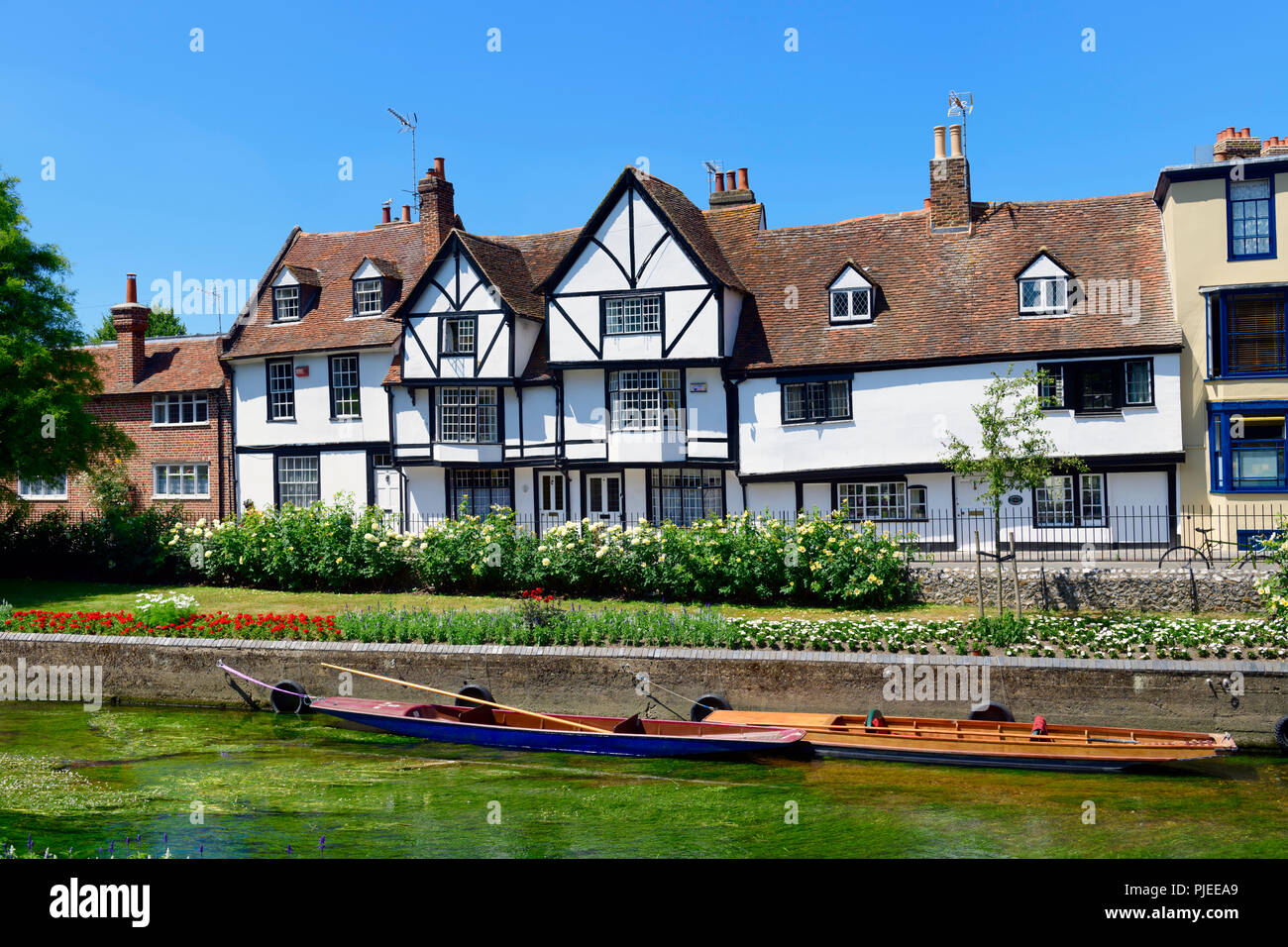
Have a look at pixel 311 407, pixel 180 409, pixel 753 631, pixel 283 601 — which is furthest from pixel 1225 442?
pixel 180 409

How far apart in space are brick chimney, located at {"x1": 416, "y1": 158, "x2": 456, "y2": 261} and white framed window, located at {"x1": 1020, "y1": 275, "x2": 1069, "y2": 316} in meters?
19.4

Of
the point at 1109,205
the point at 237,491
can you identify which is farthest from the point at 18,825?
the point at 1109,205

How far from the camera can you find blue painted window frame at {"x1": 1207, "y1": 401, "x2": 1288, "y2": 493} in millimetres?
26500

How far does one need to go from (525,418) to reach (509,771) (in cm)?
1769

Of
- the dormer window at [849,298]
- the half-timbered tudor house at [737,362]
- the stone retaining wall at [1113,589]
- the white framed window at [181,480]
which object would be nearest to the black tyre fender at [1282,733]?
the stone retaining wall at [1113,589]

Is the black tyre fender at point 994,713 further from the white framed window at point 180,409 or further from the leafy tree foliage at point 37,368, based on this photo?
the white framed window at point 180,409

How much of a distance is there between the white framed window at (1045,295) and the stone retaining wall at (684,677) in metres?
14.1

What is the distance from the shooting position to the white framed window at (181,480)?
38.2m

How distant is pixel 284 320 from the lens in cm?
3700

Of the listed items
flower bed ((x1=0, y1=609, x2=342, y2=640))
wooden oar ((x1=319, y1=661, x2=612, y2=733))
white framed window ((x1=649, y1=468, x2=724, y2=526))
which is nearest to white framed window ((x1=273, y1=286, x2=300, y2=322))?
white framed window ((x1=649, y1=468, x2=724, y2=526))

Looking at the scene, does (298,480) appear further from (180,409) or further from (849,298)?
(849,298)

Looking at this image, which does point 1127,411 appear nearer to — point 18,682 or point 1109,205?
point 1109,205

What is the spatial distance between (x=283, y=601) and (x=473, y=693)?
872 cm

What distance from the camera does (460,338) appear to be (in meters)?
32.7
